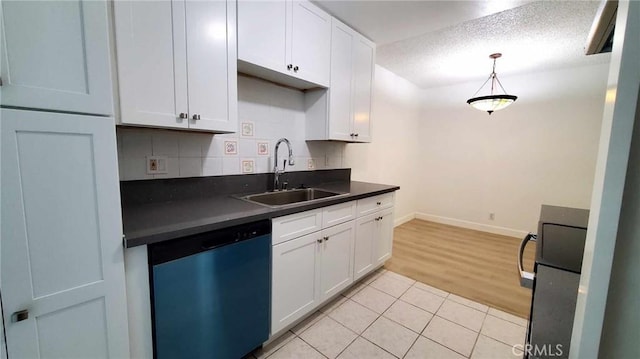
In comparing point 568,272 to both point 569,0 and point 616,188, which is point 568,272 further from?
point 569,0

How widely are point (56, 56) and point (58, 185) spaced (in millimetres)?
405

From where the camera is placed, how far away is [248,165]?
6.35 feet

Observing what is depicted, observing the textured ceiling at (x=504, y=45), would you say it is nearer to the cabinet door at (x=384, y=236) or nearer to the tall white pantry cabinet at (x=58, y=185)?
the cabinet door at (x=384, y=236)

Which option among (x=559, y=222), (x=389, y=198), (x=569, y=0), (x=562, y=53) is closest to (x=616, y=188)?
(x=559, y=222)

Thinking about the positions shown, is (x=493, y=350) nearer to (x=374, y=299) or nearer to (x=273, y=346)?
(x=374, y=299)

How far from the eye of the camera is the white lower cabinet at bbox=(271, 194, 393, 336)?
4.91 ft

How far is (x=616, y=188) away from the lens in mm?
376

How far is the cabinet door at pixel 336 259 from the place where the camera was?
1.81 metres

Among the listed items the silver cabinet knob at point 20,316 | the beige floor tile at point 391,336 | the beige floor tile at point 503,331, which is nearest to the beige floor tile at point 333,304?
the beige floor tile at point 391,336

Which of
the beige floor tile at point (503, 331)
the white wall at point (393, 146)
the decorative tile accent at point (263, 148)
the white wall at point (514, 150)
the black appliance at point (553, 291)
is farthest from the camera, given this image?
the white wall at point (393, 146)

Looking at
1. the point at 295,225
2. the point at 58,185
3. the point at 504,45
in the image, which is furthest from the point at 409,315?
the point at 504,45

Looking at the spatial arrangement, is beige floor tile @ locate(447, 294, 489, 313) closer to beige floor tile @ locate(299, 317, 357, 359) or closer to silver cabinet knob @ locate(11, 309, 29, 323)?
beige floor tile @ locate(299, 317, 357, 359)

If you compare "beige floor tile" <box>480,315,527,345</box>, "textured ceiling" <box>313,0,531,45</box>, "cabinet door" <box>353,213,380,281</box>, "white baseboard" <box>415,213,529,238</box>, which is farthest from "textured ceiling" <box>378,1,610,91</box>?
"beige floor tile" <box>480,315,527,345</box>

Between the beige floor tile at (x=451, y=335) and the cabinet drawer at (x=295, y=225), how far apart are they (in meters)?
1.09
